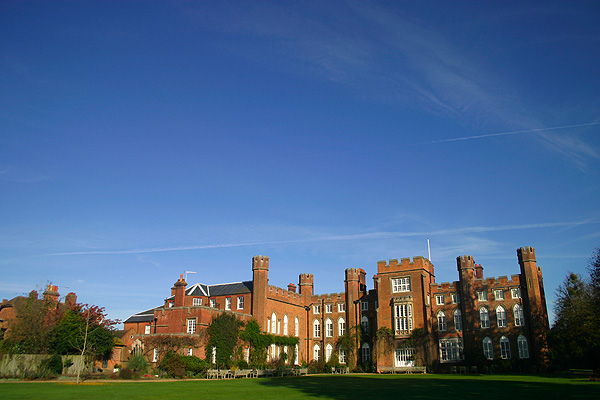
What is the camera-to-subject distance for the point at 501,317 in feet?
153

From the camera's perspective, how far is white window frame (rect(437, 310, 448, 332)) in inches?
1944

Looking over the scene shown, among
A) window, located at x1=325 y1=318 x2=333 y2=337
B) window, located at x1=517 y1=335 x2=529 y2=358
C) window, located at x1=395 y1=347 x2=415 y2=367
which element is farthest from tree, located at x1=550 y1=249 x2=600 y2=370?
window, located at x1=325 y1=318 x2=333 y2=337

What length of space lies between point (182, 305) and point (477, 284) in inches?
1235

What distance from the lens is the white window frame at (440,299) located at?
50156 mm

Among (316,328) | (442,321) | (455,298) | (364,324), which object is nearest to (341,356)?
(364,324)

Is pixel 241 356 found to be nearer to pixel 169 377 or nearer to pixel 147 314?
pixel 169 377

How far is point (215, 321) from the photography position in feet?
143

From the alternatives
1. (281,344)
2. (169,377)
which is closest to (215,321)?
(169,377)

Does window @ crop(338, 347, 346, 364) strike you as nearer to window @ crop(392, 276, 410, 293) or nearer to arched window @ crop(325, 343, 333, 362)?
arched window @ crop(325, 343, 333, 362)

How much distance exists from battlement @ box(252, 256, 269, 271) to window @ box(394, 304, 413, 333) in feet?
50.2

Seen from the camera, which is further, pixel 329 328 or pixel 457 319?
pixel 329 328

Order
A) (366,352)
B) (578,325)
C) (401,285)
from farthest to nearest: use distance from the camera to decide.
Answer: (366,352), (401,285), (578,325)

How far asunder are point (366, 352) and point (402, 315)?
7.21m

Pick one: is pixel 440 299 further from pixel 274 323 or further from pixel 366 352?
pixel 274 323
